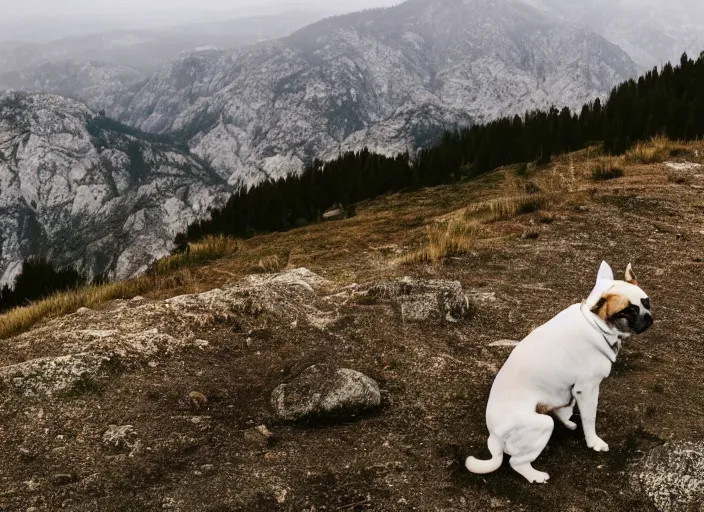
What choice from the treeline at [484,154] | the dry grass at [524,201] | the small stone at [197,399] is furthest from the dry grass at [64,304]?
the treeline at [484,154]

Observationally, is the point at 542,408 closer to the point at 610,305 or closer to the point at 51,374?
the point at 610,305

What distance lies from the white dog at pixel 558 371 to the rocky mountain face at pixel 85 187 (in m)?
108

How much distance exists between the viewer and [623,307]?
352cm

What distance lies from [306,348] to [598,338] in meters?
3.76

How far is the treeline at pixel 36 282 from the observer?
15320 mm

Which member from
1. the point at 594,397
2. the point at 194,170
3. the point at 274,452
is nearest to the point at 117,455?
the point at 274,452

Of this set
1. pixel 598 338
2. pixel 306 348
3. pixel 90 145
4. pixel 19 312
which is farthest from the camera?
pixel 90 145

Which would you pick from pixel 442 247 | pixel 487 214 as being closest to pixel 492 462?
pixel 442 247

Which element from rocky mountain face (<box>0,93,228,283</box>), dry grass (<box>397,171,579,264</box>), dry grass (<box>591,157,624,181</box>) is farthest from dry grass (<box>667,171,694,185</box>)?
rocky mountain face (<box>0,93,228,283</box>)

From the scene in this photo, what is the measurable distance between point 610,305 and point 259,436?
3.20 m

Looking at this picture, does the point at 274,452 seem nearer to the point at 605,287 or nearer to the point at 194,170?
the point at 605,287

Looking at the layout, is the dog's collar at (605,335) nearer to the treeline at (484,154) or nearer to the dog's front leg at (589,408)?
the dog's front leg at (589,408)

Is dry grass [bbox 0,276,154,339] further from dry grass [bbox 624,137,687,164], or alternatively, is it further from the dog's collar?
dry grass [bbox 624,137,687,164]

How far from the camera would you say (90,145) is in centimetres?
15912
